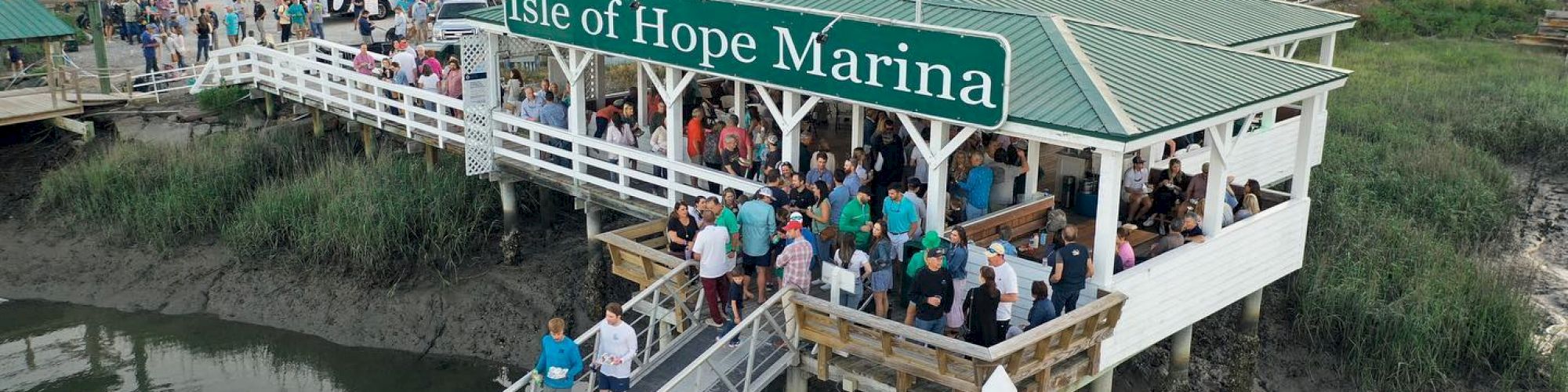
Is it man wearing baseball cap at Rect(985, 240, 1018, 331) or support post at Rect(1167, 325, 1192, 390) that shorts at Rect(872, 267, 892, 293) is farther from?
support post at Rect(1167, 325, 1192, 390)

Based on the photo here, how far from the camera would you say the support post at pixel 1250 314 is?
57.8 feet

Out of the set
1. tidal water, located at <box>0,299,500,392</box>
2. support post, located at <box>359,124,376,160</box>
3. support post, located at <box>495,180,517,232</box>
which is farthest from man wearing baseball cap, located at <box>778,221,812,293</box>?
support post, located at <box>359,124,376,160</box>

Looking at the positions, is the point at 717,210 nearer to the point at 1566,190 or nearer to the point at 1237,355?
the point at 1237,355

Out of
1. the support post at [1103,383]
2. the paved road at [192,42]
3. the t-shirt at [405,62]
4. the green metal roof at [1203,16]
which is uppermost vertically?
the green metal roof at [1203,16]

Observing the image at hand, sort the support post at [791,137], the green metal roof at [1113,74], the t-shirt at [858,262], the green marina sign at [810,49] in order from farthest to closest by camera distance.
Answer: the support post at [791,137] < the t-shirt at [858,262] < the green marina sign at [810,49] < the green metal roof at [1113,74]

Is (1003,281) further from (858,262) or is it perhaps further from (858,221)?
(858,221)

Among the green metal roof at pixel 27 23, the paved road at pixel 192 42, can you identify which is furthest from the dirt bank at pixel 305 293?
the paved road at pixel 192 42

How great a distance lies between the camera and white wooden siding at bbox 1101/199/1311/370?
1427 cm

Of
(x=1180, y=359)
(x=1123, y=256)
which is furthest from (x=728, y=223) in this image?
(x=1180, y=359)

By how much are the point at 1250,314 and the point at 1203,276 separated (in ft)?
9.04

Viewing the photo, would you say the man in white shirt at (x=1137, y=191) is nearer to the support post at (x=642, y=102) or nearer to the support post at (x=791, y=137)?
the support post at (x=791, y=137)

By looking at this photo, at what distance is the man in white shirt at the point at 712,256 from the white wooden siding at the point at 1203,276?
365cm

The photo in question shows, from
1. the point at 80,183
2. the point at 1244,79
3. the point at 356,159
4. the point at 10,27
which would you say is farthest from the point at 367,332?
the point at 1244,79

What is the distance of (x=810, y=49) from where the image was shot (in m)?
15.0
